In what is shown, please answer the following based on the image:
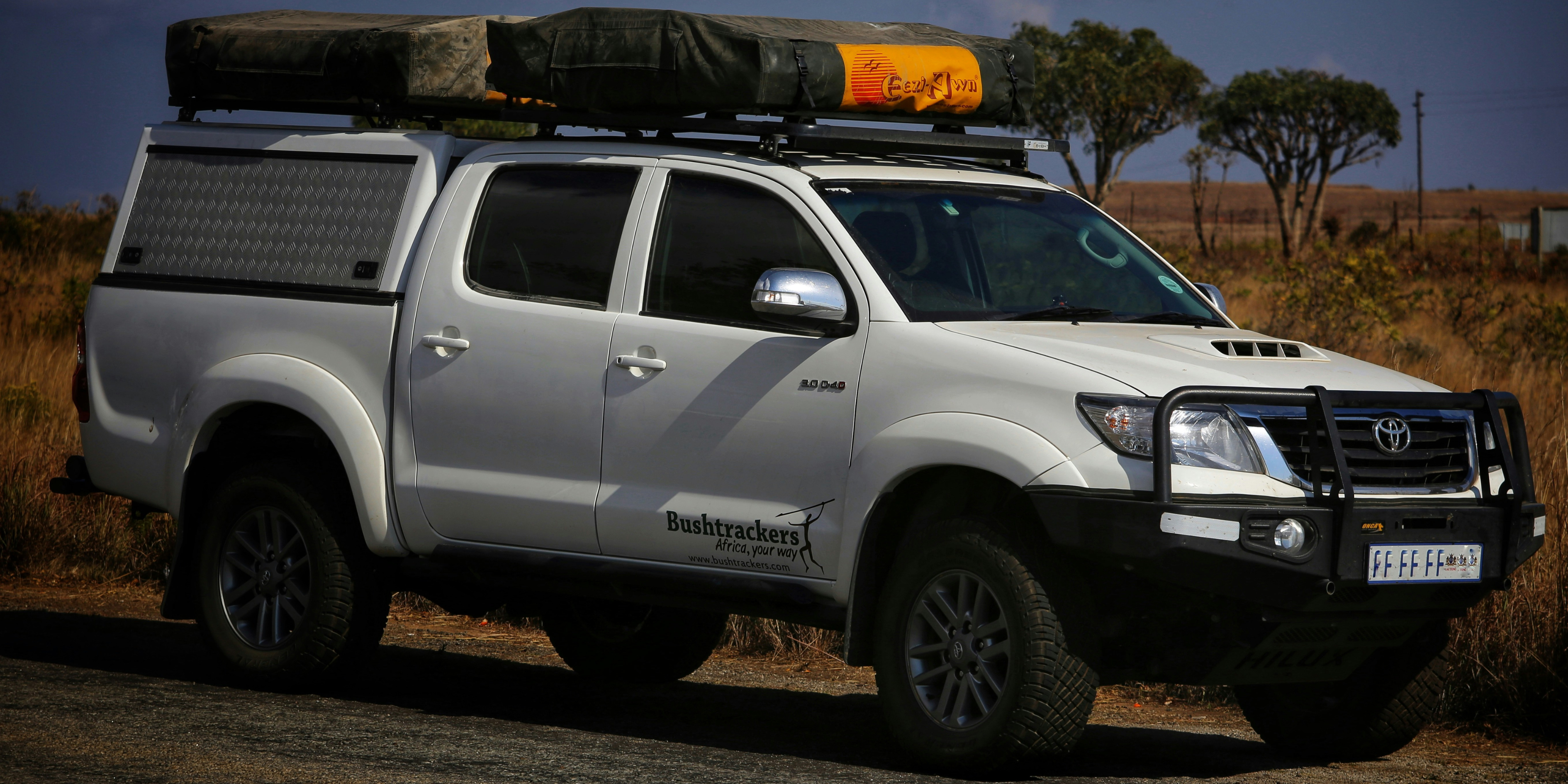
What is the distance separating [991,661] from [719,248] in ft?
5.69

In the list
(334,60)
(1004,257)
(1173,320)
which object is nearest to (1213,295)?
(1173,320)

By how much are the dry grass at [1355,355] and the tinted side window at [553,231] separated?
9.10 ft

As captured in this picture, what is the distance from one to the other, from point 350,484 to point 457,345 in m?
0.78

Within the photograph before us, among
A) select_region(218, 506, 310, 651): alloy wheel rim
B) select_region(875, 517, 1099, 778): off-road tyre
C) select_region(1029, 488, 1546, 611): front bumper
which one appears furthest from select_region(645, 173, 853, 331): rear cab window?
select_region(218, 506, 310, 651): alloy wheel rim

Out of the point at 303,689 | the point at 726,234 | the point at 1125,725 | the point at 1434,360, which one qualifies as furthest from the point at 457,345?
the point at 1434,360

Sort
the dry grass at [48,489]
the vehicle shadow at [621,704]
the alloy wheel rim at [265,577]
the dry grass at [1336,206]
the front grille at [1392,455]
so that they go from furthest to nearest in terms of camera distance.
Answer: the dry grass at [1336,206]
the dry grass at [48,489]
the alloy wheel rim at [265,577]
the vehicle shadow at [621,704]
the front grille at [1392,455]

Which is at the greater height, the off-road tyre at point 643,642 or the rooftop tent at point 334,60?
the rooftop tent at point 334,60

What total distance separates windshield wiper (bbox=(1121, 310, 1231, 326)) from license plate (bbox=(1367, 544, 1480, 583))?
125cm

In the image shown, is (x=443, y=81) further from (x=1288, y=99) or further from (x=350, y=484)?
(x=1288, y=99)

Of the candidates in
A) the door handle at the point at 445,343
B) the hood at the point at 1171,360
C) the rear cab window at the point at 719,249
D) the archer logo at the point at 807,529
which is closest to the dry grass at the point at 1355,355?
the hood at the point at 1171,360

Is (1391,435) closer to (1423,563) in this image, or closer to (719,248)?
(1423,563)

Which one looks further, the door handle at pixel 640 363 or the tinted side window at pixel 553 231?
the tinted side window at pixel 553 231

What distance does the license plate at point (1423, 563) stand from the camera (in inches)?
206

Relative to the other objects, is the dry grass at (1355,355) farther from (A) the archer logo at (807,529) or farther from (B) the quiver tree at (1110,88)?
(B) the quiver tree at (1110,88)
